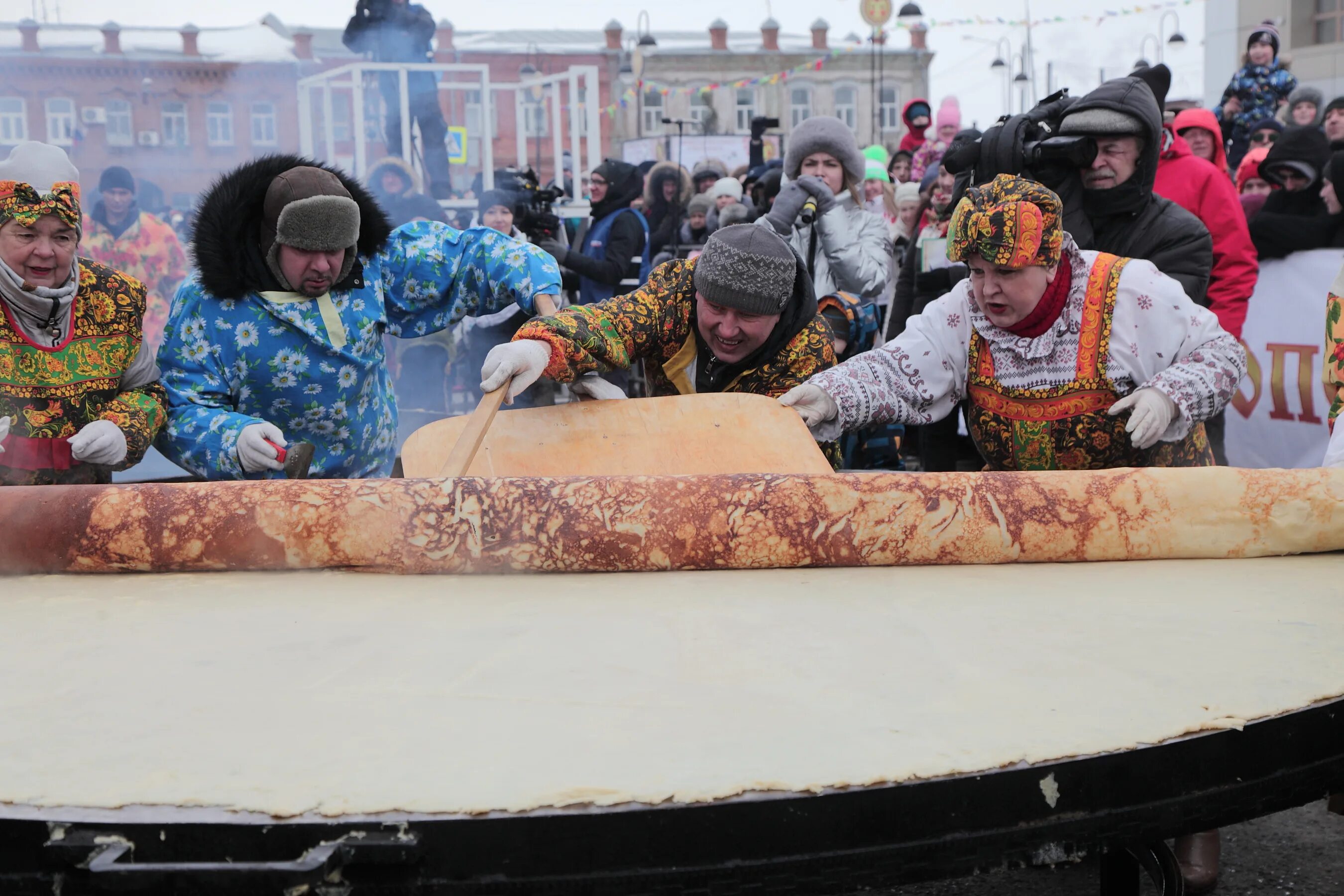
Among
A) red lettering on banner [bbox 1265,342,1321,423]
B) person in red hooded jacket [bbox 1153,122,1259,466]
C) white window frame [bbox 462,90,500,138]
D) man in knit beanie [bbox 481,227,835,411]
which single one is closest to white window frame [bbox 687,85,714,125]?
white window frame [bbox 462,90,500,138]

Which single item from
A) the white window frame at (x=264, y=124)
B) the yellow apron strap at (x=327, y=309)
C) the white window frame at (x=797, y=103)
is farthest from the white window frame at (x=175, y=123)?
the white window frame at (x=797, y=103)

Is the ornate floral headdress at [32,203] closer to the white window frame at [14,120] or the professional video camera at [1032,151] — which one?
the professional video camera at [1032,151]

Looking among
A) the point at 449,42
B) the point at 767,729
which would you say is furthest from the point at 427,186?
the point at 767,729

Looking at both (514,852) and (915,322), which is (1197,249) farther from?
(514,852)

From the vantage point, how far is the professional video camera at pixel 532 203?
671 cm

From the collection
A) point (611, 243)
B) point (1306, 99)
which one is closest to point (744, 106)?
point (1306, 99)

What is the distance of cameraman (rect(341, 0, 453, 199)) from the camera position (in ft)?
28.9

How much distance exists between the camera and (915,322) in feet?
9.18

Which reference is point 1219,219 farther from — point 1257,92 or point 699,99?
point 699,99

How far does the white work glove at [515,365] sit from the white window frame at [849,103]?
37.9m

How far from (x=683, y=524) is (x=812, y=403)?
0.81 m

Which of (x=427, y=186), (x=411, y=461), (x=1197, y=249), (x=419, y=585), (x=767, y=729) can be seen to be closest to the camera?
(x=767, y=729)

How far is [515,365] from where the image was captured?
97.7 inches

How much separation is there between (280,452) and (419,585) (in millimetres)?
884
